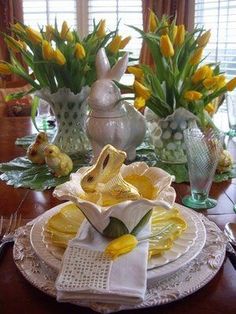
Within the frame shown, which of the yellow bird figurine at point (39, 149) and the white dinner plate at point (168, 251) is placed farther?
the yellow bird figurine at point (39, 149)

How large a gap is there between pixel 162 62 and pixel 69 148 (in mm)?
403

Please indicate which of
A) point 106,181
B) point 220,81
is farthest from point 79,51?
point 106,181

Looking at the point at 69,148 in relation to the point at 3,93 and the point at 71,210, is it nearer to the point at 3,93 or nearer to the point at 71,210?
the point at 71,210

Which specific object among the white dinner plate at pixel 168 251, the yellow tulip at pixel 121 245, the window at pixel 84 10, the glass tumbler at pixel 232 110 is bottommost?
the white dinner plate at pixel 168 251

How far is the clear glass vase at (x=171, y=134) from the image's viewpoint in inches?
41.1

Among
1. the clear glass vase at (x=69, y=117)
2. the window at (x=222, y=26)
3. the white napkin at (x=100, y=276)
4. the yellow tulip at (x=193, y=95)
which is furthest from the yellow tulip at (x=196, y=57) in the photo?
the window at (x=222, y=26)

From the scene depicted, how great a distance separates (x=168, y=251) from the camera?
551mm

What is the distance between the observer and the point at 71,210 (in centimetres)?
68

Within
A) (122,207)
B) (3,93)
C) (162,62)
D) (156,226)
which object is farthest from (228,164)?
(3,93)

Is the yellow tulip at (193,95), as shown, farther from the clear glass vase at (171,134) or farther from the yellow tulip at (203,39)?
the yellow tulip at (203,39)

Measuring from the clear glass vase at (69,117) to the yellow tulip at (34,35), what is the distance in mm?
147

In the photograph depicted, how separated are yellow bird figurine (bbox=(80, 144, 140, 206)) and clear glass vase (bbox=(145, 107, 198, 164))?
0.47 metres

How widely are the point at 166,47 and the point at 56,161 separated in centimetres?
43

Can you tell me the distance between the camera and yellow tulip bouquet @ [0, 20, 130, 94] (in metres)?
1.04
